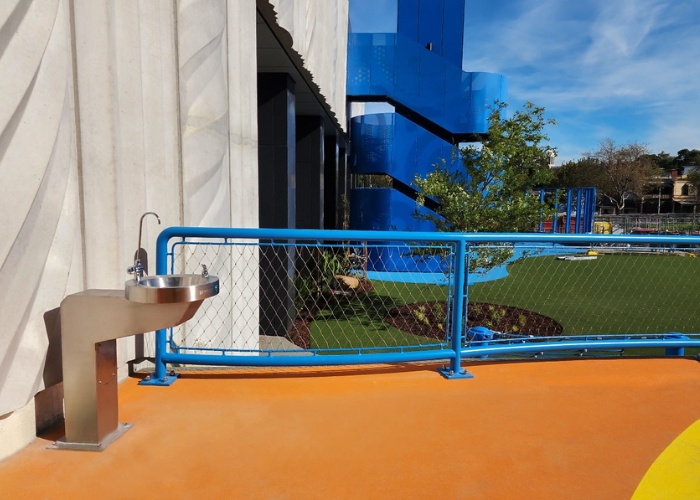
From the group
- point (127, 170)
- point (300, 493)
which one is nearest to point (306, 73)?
point (127, 170)

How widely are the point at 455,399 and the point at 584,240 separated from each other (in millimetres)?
1899

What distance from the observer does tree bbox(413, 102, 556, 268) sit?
8.58 metres

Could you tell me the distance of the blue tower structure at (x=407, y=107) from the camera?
611 inches

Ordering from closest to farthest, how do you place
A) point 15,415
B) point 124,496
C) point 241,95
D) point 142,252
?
point 124,496
point 15,415
point 142,252
point 241,95

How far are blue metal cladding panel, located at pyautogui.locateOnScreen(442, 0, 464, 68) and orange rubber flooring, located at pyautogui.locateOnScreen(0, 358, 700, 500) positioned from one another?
49.6 feet

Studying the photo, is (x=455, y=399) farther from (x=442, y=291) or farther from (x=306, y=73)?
(x=442, y=291)

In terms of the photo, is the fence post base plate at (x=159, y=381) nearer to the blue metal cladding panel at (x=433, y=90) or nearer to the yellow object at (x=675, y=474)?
the yellow object at (x=675, y=474)

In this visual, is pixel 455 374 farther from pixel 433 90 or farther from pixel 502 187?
pixel 433 90

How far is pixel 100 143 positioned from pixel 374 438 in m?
2.63

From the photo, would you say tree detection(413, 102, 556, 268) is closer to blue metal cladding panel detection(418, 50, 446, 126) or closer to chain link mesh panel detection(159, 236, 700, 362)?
chain link mesh panel detection(159, 236, 700, 362)

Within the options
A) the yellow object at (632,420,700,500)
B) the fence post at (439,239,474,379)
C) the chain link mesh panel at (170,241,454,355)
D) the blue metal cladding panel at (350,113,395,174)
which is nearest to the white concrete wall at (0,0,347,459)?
the chain link mesh panel at (170,241,454,355)

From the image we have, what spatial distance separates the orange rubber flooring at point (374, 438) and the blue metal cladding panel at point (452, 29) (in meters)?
15.1

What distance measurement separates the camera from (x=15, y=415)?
2.47 metres

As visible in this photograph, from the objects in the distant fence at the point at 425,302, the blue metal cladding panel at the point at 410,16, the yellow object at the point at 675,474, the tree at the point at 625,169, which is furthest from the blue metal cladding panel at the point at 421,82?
the tree at the point at 625,169
